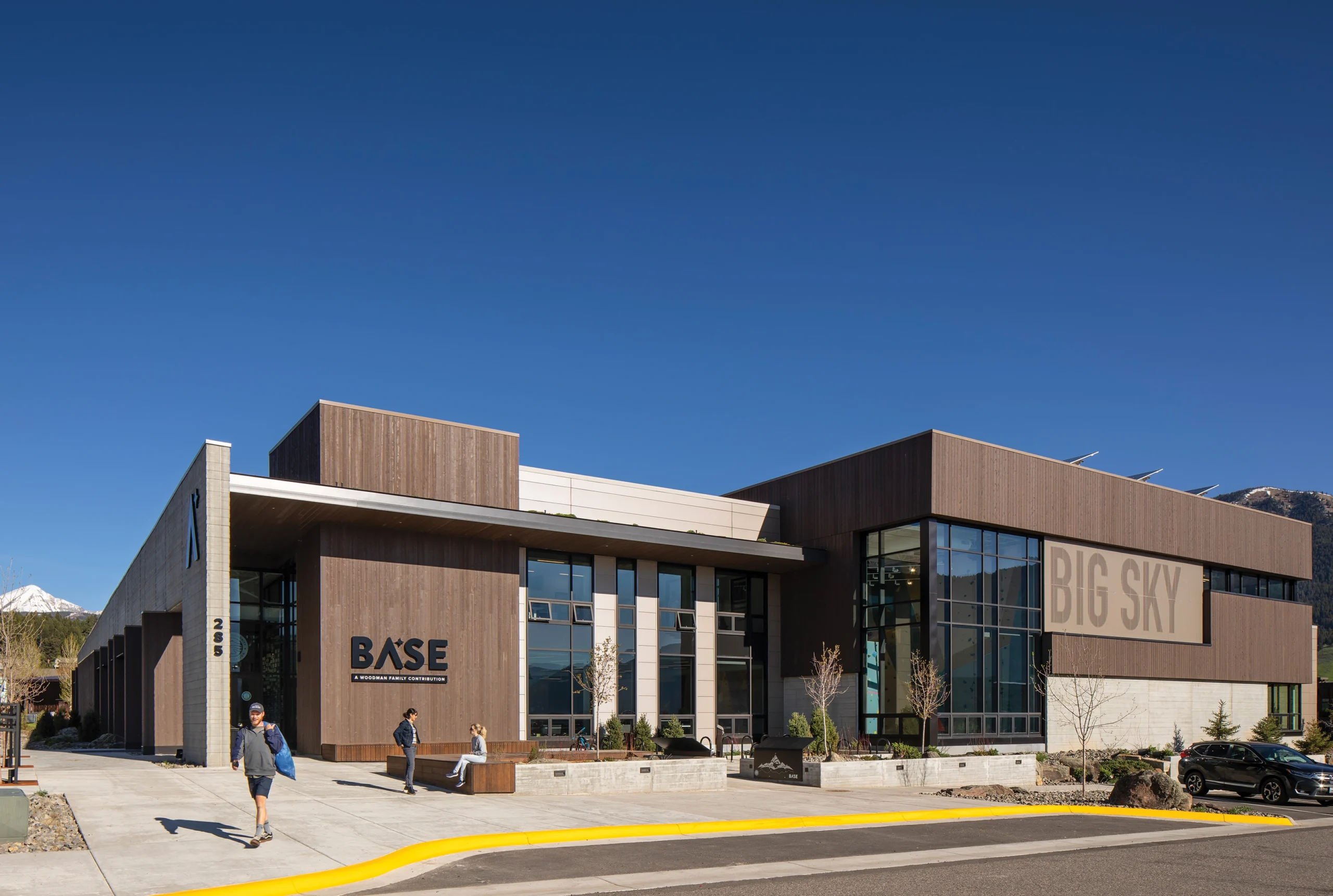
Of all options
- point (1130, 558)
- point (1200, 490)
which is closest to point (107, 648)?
point (1130, 558)

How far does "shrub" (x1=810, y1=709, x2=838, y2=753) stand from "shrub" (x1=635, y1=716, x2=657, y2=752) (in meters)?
5.12

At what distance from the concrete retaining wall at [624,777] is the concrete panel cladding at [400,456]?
10.5 meters

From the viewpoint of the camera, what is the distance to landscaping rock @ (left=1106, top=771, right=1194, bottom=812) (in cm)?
2320

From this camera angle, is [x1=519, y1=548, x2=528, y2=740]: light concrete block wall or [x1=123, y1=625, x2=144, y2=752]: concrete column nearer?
[x1=519, y1=548, x2=528, y2=740]: light concrete block wall

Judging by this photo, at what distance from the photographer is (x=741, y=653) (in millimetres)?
38469

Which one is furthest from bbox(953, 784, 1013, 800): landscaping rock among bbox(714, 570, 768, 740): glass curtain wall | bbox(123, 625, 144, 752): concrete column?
bbox(123, 625, 144, 752): concrete column

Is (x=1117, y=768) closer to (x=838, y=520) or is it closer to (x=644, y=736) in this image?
(x=838, y=520)

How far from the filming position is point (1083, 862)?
15.1 metres

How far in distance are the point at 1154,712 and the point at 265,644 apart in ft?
106

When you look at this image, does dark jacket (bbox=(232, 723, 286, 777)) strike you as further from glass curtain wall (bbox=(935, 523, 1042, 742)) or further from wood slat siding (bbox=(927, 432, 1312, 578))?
glass curtain wall (bbox=(935, 523, 1042, 742))

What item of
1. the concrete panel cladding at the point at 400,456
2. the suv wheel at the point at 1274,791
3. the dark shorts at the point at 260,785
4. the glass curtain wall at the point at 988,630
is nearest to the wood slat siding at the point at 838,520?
the glass curtain wall at the point at 988,630

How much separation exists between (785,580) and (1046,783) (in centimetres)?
1174

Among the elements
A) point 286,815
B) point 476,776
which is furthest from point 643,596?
point 286,815

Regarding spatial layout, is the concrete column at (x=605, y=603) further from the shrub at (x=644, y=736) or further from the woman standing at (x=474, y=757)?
the woman standing at (x=474, y=757)
